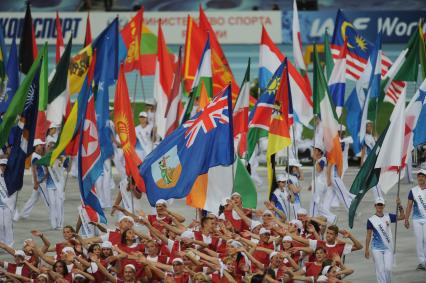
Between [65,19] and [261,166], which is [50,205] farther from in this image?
[65,19]

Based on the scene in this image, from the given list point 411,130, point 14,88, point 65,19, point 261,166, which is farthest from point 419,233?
→ point 65,19

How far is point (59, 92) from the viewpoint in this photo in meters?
28.2

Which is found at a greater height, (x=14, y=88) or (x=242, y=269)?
(x=14, y=88)

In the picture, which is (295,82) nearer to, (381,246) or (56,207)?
(56,207)

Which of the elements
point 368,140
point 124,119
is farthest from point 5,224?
point 368,140

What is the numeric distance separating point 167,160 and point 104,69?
515cm

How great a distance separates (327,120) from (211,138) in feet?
10.3

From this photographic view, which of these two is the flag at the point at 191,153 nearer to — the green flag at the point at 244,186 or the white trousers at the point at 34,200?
the green flag at the point at 244,186

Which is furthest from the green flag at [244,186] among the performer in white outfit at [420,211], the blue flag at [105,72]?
the blue flag at [105,72]

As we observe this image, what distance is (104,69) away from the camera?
26625mm

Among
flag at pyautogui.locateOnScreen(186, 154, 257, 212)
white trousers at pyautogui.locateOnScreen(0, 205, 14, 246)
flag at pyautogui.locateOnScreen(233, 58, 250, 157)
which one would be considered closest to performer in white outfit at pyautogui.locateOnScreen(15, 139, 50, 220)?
white trousers at pyautogui.locateOnScreen(0, 205, 14, 246)

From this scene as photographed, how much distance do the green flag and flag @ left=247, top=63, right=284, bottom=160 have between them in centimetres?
127

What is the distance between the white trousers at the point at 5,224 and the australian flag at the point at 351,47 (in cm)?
955

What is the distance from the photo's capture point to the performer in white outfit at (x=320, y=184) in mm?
25875
